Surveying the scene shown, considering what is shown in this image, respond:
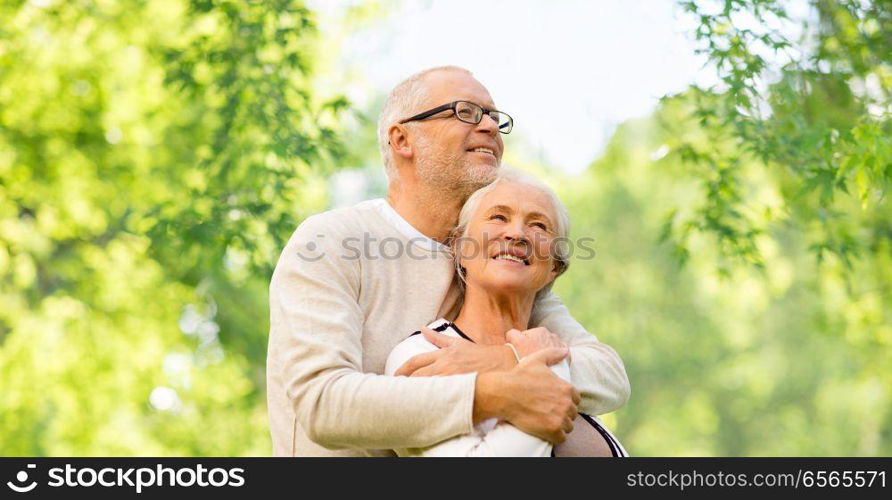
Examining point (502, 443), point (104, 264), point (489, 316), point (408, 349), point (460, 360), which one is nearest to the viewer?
point (502, 443)

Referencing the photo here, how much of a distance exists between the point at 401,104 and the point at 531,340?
3.30ft

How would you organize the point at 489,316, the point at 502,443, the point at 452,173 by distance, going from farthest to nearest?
1. the point at 452,173
2. the point at 489,316
3. the point at 502,443

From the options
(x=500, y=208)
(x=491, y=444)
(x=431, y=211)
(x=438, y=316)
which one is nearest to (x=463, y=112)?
(x=431, y=211)

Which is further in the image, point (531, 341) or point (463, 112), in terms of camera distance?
point (463, 112)

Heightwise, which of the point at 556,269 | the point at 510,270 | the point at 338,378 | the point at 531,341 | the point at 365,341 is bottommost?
the point at 338,378

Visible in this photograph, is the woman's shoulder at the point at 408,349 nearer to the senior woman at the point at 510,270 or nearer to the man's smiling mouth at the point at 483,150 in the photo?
the senior woman at the point at 510,270

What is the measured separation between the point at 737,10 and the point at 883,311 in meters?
6.00

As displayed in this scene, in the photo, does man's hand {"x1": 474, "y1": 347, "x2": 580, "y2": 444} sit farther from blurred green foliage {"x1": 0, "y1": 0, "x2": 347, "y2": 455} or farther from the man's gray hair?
blurred green foliage {"x1": 0, "y1": 0, "x2": 347, "y2": 455}

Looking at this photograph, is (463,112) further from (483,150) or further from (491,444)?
(491,444)

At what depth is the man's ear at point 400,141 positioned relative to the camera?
3205mm

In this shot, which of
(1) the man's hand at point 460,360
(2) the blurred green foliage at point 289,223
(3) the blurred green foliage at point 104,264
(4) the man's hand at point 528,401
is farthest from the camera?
(3) the blurred green foliage at point 104,264

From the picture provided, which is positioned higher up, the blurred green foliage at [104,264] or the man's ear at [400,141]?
the blurred green foliage at [104,264]

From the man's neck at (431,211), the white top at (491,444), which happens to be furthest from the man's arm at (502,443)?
the man's neck at (431,211)

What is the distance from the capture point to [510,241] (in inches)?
109
